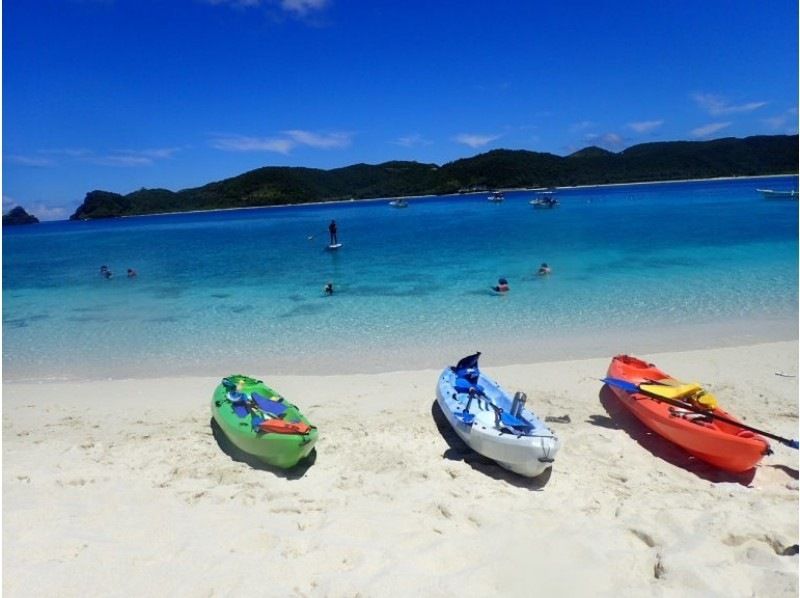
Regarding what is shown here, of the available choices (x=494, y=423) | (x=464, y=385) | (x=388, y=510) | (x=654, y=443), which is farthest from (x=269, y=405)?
(x=654, y=443)

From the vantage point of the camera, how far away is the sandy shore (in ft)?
13.2

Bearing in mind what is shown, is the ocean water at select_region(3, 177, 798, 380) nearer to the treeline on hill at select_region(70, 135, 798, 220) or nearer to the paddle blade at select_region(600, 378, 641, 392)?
the paddle blade at select_region(600, 378, 641, 392)

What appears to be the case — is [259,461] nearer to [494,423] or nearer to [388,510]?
[388,510]

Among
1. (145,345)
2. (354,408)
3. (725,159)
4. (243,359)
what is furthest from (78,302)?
(725,159)

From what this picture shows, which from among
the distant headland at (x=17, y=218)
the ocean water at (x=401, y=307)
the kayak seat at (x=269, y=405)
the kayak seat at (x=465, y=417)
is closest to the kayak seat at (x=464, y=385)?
the kayak seat at (x=465, y=417)

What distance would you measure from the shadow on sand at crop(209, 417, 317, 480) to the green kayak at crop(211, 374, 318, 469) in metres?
0.07

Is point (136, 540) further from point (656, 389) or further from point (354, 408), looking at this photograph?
point (656, 389)

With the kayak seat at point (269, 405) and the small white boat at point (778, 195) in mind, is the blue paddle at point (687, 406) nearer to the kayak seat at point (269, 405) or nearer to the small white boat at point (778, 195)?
the kayak seat at point (269, 405)

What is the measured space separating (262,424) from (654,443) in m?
5.01

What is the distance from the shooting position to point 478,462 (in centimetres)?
625

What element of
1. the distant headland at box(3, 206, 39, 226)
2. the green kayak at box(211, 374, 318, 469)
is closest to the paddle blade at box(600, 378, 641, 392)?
the green kayak at box(211, 374, 318, 469)

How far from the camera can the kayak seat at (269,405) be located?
6.70 m

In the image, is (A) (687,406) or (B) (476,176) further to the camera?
(B) (476,176)

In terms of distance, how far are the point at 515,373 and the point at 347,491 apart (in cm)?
468
